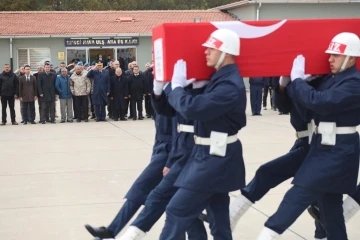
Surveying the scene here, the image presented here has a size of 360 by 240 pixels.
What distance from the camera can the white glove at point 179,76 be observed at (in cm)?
478

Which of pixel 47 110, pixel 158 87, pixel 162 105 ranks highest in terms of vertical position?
pixel 158 87

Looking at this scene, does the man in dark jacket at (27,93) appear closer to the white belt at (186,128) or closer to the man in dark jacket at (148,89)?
the man in dark jacket at (148,89)

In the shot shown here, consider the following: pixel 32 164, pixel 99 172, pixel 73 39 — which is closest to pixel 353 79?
pixel 99 172

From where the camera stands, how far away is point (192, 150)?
16.5 feet

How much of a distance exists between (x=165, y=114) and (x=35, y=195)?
3.41 m

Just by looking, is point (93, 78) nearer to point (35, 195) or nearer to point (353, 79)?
point (35, 195)

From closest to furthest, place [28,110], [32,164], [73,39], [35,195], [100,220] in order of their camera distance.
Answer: [100,220], [35,195], [32,164], [28,110], [73,39]

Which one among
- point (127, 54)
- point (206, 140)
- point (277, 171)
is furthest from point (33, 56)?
point (206, 140)


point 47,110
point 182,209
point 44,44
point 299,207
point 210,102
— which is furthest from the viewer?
point 44,44

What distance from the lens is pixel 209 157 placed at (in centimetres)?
475

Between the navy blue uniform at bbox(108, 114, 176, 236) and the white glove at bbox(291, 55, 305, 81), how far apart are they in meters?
1.08

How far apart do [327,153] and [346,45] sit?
85 centimetres

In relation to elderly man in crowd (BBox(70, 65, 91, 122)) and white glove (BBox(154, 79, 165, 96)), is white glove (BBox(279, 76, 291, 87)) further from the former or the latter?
elderly man in crowd (BBox(70, 65, 91, 122))

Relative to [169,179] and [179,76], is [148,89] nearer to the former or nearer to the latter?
[169,179]
